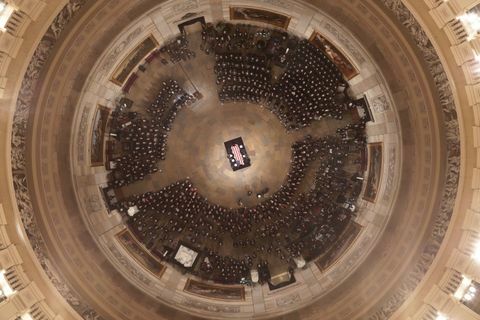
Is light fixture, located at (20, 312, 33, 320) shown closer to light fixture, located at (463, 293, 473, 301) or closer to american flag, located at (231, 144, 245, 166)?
american flag, located at (231, 144, 245, 166)

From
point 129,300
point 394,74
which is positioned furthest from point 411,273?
point 129,300

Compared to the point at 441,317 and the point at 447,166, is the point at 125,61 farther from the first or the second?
the point at 441,317

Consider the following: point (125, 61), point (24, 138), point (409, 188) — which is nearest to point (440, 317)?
point (409, 188)

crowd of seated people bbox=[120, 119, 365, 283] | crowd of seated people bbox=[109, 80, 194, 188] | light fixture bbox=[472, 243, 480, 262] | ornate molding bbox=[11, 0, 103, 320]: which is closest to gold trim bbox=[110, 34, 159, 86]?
crowd of seated people bbox=[109, 80, 194, 188]

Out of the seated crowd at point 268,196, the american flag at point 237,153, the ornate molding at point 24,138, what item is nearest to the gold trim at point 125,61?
the seated crowd at point 268,196

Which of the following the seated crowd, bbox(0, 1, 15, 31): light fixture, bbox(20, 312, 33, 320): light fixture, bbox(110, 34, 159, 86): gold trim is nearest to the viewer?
bbox(0, 1, 15, 31): light fixture

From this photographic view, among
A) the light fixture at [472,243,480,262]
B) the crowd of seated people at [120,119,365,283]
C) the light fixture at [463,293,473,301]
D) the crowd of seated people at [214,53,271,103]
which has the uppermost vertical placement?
the crowd of seated people at [214,53,271,103]
